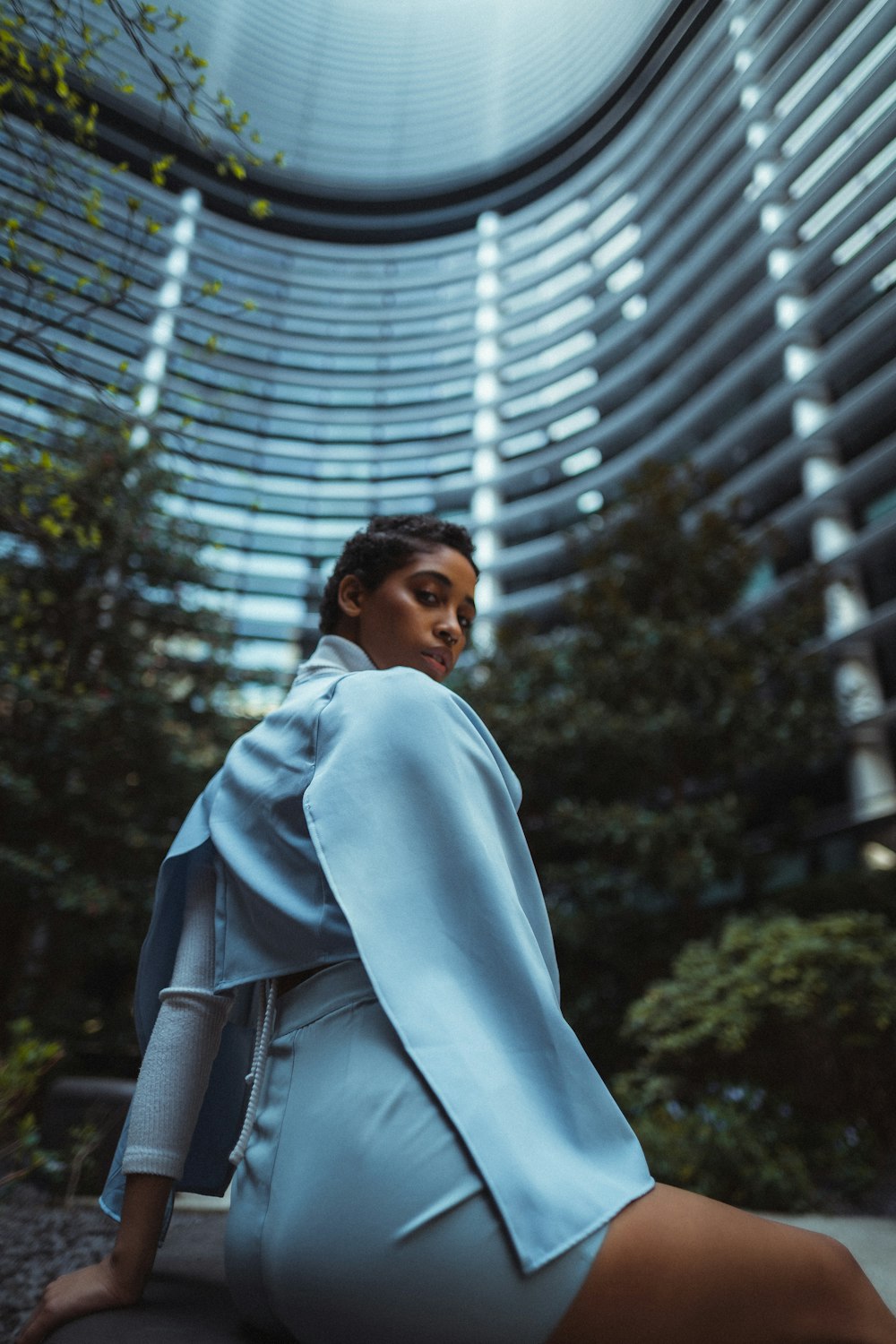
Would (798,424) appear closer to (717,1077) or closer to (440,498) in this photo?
(440,498)

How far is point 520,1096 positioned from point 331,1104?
23 cm

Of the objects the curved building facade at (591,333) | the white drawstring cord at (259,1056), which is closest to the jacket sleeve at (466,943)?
the white drawstring cord at (259,1056)

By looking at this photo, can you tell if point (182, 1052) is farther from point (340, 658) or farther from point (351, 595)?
point (351, 595)

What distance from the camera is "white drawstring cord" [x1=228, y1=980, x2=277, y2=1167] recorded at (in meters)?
1.20

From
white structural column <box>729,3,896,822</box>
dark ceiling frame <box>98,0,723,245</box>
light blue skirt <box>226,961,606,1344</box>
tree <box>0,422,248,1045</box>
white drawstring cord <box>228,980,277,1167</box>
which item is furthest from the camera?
dark ceiling frame <box>98,0,723,245</box>

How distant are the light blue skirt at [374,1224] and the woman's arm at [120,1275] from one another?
16 cm

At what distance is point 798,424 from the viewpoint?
72.9ft

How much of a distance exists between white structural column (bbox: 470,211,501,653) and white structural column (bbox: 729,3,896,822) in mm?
12026

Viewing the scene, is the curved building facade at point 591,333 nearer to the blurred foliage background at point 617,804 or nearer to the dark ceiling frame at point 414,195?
the dark ceiling frame at point 414,195

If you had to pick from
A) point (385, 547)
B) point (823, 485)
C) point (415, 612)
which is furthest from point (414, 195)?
point (415, 612)

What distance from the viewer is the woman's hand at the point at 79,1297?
1.11 m

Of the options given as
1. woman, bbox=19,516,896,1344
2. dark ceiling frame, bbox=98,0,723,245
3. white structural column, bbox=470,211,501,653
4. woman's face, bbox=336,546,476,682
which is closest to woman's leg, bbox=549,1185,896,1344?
woman, bbox=19,516,896,1344

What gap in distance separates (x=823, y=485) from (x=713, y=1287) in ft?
74.1

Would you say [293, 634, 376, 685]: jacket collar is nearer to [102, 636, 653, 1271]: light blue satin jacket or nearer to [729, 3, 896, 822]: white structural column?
[102, 636, 653, 1271]: light blue satin jacket
